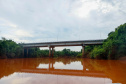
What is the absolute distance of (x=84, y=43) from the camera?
2962 centimetres

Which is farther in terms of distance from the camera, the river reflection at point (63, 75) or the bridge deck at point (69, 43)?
the bridge deck at point (69, 43)

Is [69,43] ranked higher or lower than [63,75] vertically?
higher

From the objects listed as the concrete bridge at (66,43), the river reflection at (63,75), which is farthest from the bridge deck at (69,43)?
the river reflection at (63,75)

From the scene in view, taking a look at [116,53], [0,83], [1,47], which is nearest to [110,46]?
[116,53]

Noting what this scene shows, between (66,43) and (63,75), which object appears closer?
(63,75)

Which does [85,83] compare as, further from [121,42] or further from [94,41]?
[94,41]

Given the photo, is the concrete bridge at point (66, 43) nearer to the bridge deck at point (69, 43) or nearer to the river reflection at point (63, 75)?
the bridge deck at point (69, 43)

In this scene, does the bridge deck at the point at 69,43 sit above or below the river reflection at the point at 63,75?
above

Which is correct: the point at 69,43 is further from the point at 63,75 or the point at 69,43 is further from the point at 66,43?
the point at 63,75

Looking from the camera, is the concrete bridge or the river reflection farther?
the concrete bridge

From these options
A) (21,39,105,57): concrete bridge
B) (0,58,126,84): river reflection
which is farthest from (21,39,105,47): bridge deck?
(0,58,126,84): river reflection

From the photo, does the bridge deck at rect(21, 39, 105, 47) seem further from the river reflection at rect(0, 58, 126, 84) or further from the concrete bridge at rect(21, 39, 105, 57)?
the river reflection at rect(0, 58, 126, 84)

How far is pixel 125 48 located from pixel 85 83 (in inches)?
644

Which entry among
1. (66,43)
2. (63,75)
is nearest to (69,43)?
(66,43)
